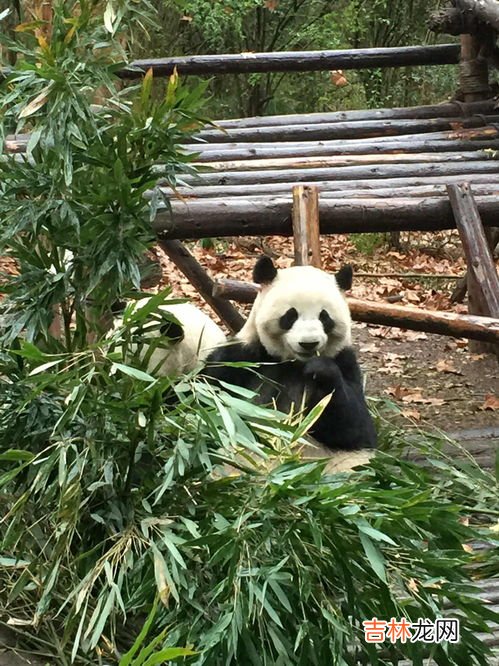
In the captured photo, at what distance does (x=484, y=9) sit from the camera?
576 centimetres

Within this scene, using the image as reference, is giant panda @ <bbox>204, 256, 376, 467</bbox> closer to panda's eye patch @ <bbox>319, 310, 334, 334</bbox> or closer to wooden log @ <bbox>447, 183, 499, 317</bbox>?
panda's eye patch @ <bbox>319, 310, 334, 334</bbox>

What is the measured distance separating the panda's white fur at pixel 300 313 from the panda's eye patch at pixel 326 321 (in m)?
0.01

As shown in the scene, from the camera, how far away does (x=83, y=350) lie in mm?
2820

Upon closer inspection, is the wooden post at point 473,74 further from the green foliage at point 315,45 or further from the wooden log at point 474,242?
the green foliage at point 315,45

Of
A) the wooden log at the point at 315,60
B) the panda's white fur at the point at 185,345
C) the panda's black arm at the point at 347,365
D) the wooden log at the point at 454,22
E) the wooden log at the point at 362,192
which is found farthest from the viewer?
the wooden log at the point at 315,60

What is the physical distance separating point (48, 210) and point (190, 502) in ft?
3.47

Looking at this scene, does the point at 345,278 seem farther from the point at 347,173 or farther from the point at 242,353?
the point at 347,173

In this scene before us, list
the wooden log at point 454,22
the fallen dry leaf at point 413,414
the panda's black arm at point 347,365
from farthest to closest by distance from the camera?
the wooden log at point 454,22
the fallen dry leaf at point 413,414
the panda's black arm at point 347,365

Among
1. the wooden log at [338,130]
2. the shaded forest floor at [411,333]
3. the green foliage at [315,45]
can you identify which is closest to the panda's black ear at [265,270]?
the shaded forest floor at [411,333]

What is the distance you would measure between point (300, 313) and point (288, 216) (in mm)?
829

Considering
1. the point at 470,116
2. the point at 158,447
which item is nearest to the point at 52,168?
the point at 158,447

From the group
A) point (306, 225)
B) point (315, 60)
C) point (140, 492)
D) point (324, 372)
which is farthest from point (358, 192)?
point (315, 60)

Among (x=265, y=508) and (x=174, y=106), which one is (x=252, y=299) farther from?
Answer: (x=265, y=508)

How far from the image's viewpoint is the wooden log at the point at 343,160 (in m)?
4.88
